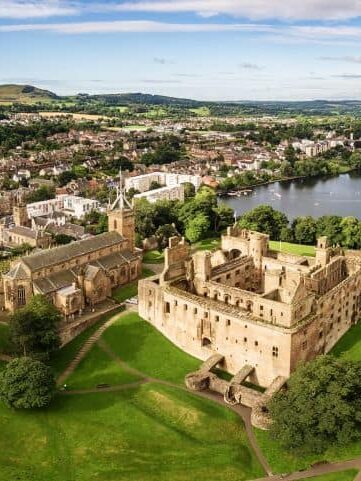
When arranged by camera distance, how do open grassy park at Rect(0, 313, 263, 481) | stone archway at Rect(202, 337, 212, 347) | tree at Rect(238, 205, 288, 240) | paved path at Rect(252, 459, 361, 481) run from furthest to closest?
tree at Rect(238, 205, 288, 240) → stone archway at Rect(202, 337, 212, 347) → open grassy park at Rect(0, 313, 263, 481) → paved path at Rect(252, 459, 361, 481)

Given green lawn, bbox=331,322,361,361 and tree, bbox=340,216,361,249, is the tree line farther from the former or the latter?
green lawn, bbox=331,322,361,361

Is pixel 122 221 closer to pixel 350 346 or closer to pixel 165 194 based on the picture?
pixel 350 346

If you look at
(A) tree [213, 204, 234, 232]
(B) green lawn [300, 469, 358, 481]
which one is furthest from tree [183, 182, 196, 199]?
(B) green lawn [300, 469, 358, 481]

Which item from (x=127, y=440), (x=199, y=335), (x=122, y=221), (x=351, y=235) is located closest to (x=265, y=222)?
(x=351, y=235)

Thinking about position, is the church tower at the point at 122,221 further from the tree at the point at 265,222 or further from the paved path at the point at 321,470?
the paved path at the point at 321,470

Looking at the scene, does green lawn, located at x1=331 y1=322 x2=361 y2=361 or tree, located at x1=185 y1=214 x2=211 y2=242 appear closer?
green lawn, located at x1=331 y1=322 x2=361 y2=361

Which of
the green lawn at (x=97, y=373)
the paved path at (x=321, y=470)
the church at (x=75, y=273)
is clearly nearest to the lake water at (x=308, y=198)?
the church at (x=75, y=273)

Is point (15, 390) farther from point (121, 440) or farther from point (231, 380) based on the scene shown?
point (231, 380)
